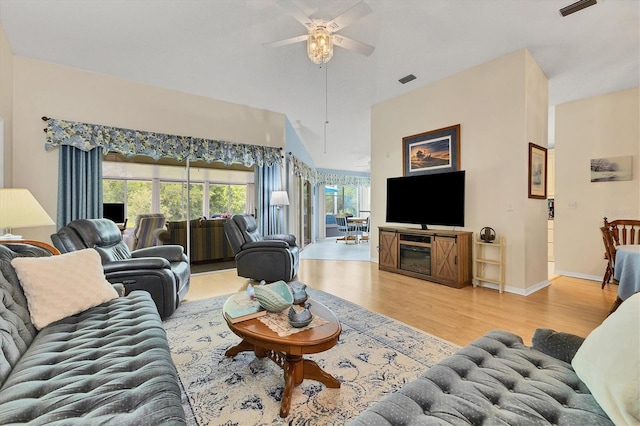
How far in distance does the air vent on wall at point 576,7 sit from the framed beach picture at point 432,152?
1.58 meters

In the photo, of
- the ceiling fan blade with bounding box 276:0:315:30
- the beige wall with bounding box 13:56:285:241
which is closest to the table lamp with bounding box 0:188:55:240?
the beige wall with bounding box 13:56:285:241

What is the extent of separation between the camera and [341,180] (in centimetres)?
1053

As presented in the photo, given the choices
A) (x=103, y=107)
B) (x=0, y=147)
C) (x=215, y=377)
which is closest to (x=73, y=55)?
(x=103, y=107)

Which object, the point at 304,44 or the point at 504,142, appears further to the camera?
the point at 504,142

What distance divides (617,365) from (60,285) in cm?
262

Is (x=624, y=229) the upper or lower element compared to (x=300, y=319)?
upper

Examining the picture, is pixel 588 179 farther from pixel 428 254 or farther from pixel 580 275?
pixel 428 254

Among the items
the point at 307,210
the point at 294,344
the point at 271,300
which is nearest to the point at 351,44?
the point at 271,300

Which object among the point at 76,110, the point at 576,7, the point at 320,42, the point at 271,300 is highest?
the point at 576,7

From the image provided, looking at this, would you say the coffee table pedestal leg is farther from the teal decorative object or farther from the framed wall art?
the framed wall art

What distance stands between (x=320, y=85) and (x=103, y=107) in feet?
10.5

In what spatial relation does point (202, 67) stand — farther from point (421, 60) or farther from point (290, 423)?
point (290, 423)

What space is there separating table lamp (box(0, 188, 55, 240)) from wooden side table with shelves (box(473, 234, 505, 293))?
4.66m

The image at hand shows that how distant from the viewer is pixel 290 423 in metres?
1.45
